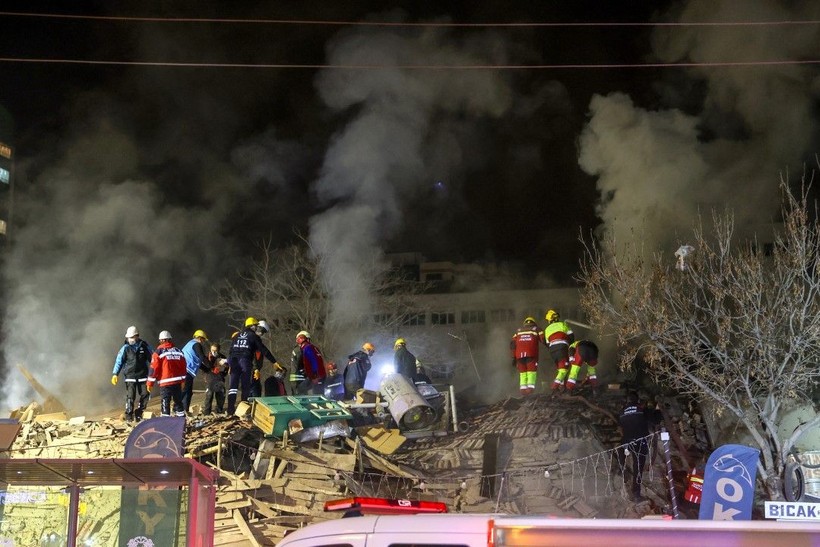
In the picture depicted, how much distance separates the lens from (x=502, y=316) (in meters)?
35.8

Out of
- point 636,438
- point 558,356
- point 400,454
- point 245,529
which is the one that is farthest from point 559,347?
point 245,529

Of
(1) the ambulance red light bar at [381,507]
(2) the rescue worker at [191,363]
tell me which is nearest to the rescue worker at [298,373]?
(2) the rescue worker at [191,363]

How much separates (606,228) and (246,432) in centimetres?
1428

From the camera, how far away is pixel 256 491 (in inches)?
487

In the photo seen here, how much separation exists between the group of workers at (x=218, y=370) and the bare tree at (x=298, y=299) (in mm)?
11911

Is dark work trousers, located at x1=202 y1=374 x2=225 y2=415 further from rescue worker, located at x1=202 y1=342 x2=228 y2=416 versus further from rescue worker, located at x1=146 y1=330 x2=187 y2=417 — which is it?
rescue worker, located at x1=146 y1=330 x2=187 y2=417

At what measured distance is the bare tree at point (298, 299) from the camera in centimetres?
3052

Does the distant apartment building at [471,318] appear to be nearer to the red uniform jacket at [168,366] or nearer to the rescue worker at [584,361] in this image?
the rescue worker at [584,361]

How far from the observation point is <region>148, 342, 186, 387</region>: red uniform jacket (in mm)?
15070

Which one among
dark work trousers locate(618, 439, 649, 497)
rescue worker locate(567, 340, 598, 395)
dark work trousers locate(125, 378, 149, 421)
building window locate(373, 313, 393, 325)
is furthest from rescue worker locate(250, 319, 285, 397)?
building window locate(373, 313, 393, 325)

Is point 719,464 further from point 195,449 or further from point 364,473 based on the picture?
point 195,449

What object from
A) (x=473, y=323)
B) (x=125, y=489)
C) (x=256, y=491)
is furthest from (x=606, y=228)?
(x=125, y=489)

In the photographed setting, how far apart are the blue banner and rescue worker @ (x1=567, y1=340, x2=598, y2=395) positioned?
7319mm

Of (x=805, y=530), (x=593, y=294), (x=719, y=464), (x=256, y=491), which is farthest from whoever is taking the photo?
(x=593, y=294)
